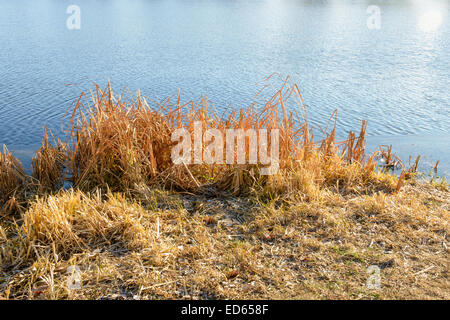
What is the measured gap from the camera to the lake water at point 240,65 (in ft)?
24.1

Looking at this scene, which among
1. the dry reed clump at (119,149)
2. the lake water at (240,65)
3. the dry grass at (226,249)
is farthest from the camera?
the lake water at (240,65)

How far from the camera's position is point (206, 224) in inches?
128

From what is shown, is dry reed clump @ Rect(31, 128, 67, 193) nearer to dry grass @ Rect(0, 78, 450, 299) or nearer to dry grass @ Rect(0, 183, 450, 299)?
dry grass @ Rect(0, 78, 450, 299)

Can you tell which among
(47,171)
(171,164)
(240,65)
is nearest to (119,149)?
(171,164)

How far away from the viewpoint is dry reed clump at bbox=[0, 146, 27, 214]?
365 cm

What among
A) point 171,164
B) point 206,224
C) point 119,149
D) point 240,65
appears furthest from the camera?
point 240,65

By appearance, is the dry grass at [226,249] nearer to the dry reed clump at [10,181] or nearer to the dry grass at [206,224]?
the dry grass at [206,224]

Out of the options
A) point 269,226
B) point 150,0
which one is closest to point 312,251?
point 269,226

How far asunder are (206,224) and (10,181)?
6.27 ft

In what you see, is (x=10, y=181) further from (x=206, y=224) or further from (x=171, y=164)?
(x=206, y=224)

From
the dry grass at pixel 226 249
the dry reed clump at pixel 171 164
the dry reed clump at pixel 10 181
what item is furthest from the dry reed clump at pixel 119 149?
the dry reed clump at pixel 10 181

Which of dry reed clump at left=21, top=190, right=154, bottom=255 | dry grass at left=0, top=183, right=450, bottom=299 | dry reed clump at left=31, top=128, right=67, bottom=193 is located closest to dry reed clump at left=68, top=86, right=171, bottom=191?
dry reed clump at left=31, top=128, right=67, bottom=193

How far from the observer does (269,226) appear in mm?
3230
